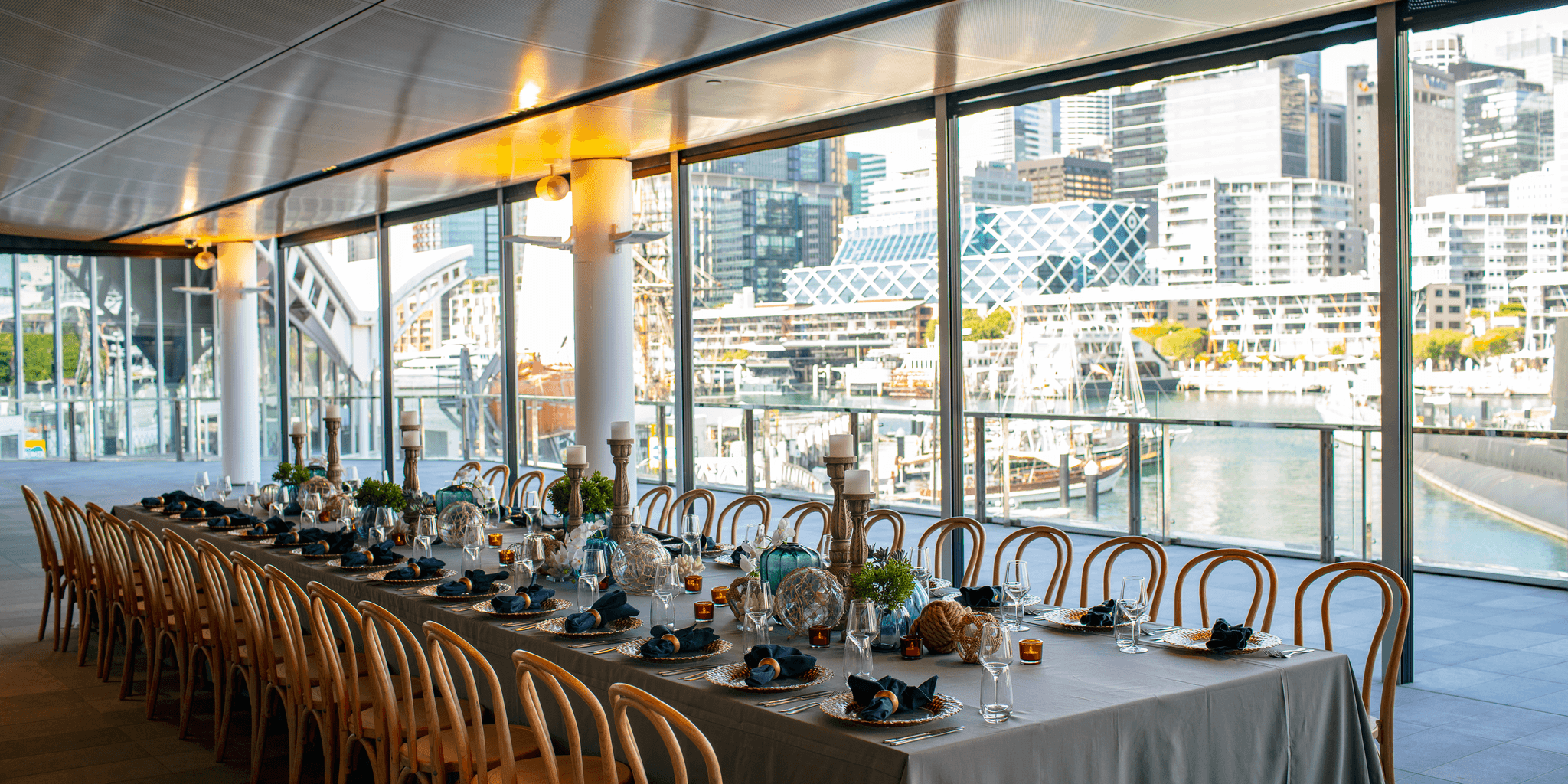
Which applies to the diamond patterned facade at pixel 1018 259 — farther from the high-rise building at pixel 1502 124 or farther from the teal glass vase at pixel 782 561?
the teal glass vase at pixel 782 561

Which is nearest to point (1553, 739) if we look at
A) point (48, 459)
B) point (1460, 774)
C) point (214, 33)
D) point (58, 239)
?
point (1460, 774)

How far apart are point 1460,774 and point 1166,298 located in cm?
806

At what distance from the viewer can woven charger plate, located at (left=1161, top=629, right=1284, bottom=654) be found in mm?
2973

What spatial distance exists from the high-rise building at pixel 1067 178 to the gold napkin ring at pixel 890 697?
8280mm

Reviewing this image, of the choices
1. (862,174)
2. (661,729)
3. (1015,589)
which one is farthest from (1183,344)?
(661,729)

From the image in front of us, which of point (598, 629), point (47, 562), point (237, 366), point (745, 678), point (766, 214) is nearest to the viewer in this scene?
point (745, 678)

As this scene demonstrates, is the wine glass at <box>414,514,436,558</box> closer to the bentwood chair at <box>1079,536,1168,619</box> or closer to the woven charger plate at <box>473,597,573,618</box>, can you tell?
the woven charger plate at <box>473,597,573,618</box>

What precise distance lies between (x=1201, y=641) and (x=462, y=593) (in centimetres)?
237

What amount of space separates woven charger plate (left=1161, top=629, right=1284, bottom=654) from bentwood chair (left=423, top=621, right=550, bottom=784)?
1.68 m

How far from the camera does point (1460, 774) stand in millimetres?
3951

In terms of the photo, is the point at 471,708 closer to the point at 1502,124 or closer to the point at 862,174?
the point at 862,174

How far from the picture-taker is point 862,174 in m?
8.27

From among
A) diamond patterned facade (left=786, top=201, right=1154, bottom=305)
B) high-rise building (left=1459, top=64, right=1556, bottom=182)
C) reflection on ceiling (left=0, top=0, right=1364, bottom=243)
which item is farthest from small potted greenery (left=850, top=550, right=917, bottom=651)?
high-rise building (left=1459, top=64, right=1556, bottom=182)

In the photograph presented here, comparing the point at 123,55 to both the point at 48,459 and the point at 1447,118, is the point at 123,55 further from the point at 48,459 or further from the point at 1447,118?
the point at 48,459
